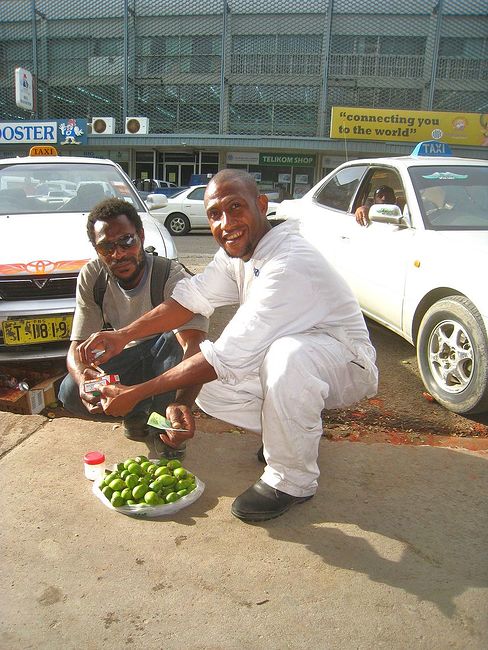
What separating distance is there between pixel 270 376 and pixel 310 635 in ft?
2.95

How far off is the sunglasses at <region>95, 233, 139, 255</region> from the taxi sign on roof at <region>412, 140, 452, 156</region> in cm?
383

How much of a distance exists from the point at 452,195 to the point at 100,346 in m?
2.99

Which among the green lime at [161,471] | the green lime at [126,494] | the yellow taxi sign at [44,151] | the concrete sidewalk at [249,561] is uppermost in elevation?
the yellow taxi sign at [44,151]

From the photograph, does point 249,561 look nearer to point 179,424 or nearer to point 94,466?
point 179,424

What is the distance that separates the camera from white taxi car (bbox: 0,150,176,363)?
11.4ft

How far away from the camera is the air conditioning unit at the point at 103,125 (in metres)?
26.4

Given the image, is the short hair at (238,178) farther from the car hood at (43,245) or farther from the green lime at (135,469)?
the car hood at (43,245)

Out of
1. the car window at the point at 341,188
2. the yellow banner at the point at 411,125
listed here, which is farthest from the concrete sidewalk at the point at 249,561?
the yellow banner at the point at 411,125

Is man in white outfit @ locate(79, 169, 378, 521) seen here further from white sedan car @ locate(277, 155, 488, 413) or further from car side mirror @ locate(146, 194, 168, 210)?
car side mirror @ locate(146, 194, 168, 210)

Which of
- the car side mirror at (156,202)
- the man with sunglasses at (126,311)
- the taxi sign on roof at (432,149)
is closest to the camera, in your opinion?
the man with sunglasses at (126,311)

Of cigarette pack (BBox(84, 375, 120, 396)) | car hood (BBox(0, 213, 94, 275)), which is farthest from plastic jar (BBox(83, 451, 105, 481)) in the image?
car hood (BBox(0, 213, 94, 275))

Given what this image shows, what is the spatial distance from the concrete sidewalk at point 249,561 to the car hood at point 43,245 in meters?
1.30

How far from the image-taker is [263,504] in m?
2.24

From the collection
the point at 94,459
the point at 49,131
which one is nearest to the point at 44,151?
the point at 94,459
